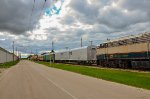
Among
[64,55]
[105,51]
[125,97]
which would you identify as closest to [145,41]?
[105,51]

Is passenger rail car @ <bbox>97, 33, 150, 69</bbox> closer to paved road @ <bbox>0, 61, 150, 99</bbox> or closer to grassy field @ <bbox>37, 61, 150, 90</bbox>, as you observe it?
grassy field @ <bbox>37, 61, 150, 90</bbox>

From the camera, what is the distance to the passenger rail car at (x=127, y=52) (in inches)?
1231

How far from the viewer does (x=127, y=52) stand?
Result: 117 feet

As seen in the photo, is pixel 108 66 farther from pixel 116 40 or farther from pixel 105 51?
pixel 116 40

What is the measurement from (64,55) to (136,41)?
53.6 meters

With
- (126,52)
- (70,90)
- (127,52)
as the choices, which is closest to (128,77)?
(70,90)

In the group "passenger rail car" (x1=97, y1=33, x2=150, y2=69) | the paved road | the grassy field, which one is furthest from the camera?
"passenger rail car" (x1=97, y1=33, x2=150, y2=69)

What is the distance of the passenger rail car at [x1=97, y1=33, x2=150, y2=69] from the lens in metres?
31.3

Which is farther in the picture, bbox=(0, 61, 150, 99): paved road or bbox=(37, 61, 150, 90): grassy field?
bbox=(37, 61, 150, 90): grassy field

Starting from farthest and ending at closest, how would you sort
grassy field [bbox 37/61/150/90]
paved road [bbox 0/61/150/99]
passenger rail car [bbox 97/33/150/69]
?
passenger rail car [bbox 97/33/150/69]
grassy field [bbox 37/61/150/90]
paved road [bbox 0/61/150/99]

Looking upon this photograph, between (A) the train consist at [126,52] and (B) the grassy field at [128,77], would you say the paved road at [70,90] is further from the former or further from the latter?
(A) the train consist at [126,52]

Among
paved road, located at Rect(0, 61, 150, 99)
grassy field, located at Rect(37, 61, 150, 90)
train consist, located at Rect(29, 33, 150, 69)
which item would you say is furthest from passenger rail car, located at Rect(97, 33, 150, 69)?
paved road, located at Rect(0, 61, 150, 99)

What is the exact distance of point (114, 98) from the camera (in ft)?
39.6

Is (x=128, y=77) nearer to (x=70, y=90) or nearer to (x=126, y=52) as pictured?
(x=70, y=90)
